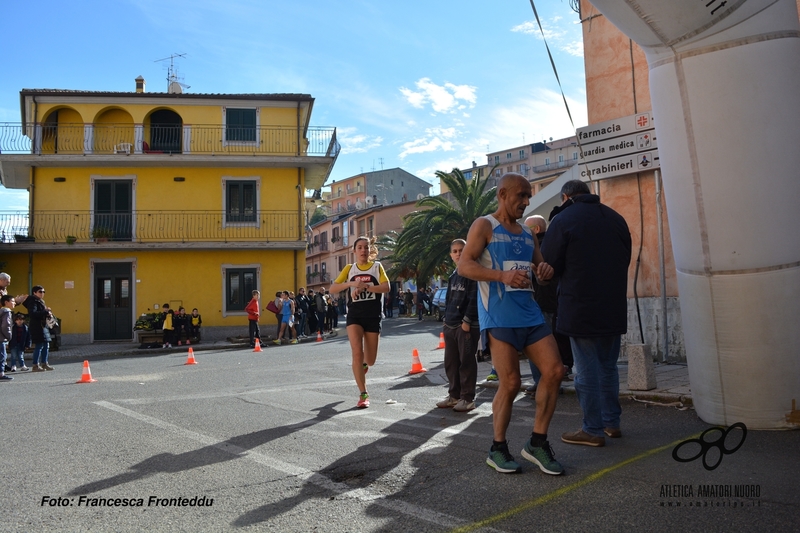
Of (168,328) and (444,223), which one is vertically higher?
(444,223)

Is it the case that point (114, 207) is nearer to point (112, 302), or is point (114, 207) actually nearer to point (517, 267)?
point (112, 302)

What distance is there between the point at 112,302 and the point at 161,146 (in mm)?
7348

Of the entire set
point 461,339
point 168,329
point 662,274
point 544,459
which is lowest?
point 544,459

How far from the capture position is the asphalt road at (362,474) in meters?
3.53

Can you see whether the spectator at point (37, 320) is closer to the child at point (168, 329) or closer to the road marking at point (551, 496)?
the child at point (168, 329)

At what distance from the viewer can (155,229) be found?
2944 cm

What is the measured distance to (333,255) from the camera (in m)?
80.6

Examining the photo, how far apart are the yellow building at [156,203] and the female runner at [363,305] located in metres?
22.4

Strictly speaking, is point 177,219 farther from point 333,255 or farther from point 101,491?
point 333,255

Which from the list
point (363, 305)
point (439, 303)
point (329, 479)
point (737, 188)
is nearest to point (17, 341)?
point (363, 305)

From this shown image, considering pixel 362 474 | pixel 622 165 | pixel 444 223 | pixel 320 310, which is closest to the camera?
pixel 362 474

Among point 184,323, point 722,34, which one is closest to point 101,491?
point 722,34

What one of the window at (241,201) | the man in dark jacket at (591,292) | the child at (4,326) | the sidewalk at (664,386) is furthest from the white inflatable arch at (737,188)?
the window at (241,201)

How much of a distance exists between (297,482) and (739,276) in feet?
12.2
